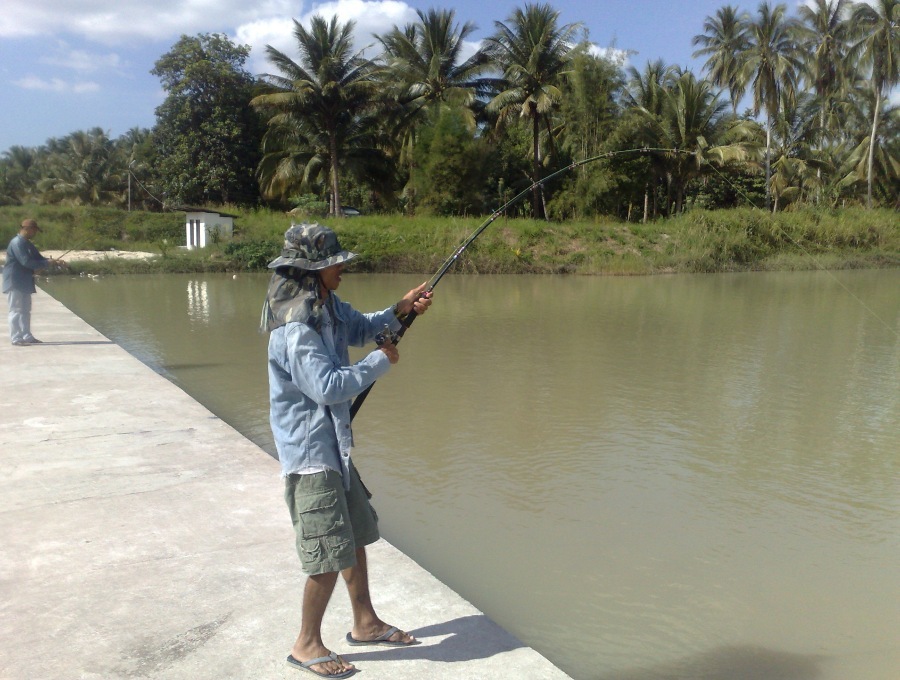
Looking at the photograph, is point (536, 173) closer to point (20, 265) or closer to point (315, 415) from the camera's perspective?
point (20, 265)

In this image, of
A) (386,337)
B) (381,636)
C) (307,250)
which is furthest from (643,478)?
(307,250)

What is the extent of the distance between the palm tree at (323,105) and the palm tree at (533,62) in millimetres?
4740

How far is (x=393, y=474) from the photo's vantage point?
225 inches

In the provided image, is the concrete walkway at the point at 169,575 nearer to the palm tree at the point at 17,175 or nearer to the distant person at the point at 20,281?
the distant person at the point at 20,281

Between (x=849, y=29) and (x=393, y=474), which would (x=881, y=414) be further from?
(x=849, y=29)

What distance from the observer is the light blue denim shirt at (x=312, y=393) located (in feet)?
7.81

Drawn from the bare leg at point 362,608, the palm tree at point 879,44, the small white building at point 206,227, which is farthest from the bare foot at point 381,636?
the palm tree at point 879,44

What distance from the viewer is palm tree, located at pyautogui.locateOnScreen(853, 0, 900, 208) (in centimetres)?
3231

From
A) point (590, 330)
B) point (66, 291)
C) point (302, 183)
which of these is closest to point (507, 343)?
point (590, 330)

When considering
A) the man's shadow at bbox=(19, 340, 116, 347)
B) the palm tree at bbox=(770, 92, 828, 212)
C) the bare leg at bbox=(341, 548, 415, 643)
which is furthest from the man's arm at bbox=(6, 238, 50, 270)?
the palm tree at bbox=(770, 92, 828, 212)

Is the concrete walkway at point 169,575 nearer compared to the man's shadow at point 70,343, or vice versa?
the concrete walkway at point 169,575

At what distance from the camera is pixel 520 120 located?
103 ft

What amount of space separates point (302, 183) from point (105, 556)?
29544 mm

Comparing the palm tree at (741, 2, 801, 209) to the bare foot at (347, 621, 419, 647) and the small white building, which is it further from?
the bare foot at (347, 621, 419, 647)
